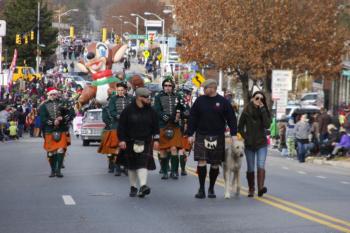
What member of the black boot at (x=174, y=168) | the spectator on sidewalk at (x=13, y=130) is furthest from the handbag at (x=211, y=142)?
the spectator on sidewalk at (x=13, y=130)

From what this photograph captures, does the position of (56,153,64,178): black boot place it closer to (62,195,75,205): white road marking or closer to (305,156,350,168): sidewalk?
(62,195,75,205): white road marking

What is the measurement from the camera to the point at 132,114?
17.3m

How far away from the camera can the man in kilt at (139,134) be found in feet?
56.4

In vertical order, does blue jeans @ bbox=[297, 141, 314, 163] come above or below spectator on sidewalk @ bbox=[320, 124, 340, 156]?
below

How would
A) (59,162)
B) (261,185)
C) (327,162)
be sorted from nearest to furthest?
(261,185) < (59,162) < (327,162)

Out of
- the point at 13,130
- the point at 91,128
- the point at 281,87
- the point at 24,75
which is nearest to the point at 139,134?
the point at 91,128

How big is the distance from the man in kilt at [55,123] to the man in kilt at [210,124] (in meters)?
5.39

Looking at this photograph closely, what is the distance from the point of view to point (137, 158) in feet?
56.4

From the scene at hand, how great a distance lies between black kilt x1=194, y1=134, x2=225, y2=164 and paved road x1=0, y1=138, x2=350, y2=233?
2.13 feet

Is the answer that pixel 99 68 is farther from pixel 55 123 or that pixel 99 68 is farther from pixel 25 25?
pixel 25 25

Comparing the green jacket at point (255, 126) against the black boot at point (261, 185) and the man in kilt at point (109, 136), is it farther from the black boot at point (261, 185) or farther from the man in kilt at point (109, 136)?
the man in kilt at point (109, 136)

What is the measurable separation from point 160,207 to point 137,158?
1650 millimetres

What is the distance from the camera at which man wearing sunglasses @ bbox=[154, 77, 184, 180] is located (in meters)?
21.1

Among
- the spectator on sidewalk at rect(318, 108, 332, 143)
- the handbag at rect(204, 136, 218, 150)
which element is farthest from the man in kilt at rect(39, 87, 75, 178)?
the spectator on sidewalk at rect(318, 108, 332, 143)
